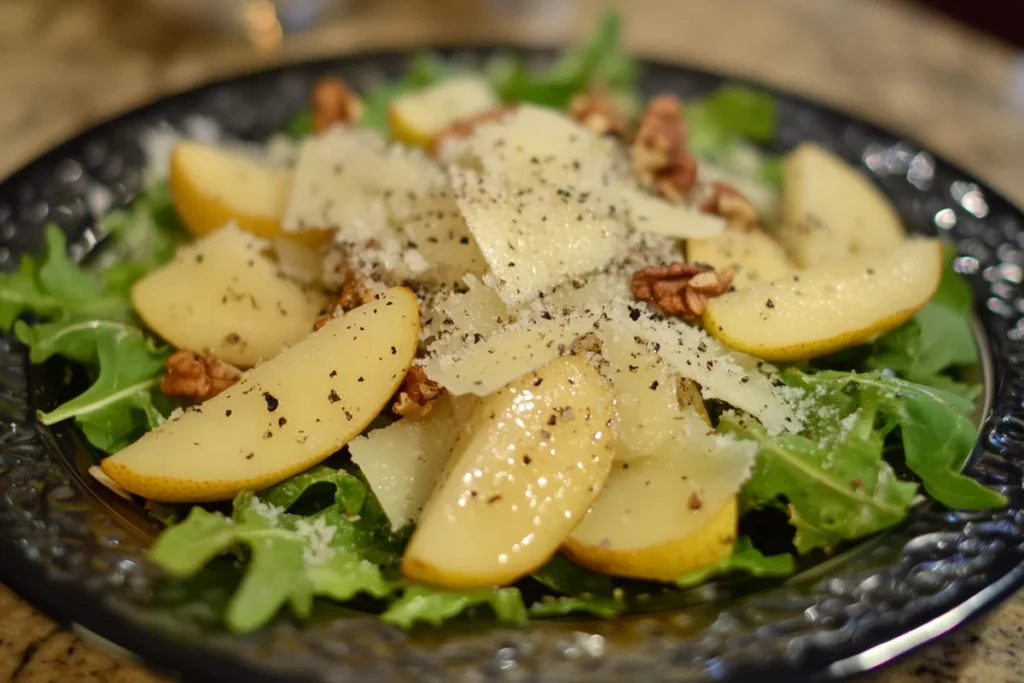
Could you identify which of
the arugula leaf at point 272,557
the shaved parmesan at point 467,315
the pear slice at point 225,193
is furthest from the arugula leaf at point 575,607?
the pear slice at point 225,193

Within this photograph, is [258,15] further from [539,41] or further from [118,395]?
[118,395]

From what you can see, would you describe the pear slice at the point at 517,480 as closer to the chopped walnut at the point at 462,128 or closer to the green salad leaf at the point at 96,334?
the green salad leaf at the point at 96,334

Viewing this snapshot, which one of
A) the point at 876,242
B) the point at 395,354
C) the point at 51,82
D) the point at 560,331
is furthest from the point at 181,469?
the point at 51,82

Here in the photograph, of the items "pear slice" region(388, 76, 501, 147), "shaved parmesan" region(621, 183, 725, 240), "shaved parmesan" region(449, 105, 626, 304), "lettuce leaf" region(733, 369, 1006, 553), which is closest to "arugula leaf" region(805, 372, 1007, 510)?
"lettuce leaf" region(733, 369, 1006, 553)

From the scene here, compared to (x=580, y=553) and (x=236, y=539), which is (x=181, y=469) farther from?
(x=580, y=553)

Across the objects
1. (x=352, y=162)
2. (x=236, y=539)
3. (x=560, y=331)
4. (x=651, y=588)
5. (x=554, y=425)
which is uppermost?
(x=352, y=162)

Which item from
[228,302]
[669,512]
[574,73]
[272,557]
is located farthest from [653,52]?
[272,557]

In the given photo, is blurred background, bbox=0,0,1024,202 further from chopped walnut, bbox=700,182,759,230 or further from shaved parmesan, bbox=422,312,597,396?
shaved parmesan, bbox=422,312,597,396
